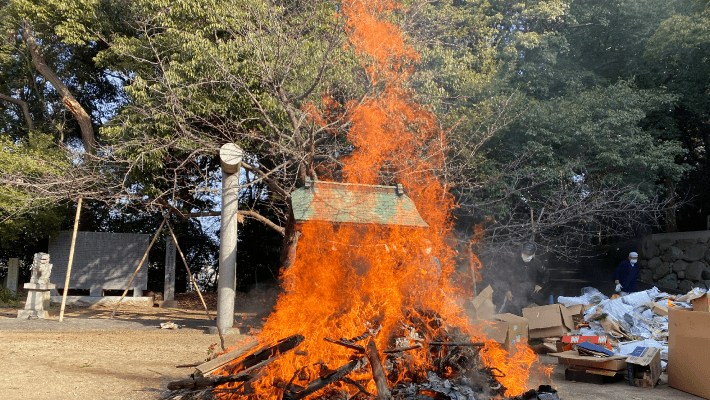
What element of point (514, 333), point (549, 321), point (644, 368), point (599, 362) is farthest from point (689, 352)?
point (549, 321)

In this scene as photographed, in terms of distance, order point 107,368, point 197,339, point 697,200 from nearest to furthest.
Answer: point 107,368 < point 197,339 < point 697,200

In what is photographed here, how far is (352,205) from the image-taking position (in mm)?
7969

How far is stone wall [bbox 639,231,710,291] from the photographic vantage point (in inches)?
577

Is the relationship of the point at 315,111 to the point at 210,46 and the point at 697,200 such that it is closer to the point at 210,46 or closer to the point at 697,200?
the point at 210,46

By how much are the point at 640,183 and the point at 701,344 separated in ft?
28.8

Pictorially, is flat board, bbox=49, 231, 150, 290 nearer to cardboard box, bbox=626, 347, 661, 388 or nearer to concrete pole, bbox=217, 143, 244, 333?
concrete pole, bbox=217, 143, 244, 333

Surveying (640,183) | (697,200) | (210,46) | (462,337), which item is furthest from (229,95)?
(697,200)

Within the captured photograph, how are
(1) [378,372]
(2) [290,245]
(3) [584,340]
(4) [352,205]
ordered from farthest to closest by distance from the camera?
(2) [290,245], (4) [352,205], (3) [584,340], (1) [378,372]

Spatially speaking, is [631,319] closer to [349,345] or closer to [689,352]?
[689,352]

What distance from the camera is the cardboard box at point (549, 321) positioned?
8.77 meters

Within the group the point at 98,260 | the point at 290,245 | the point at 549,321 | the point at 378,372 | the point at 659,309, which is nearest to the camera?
the point at 378,372

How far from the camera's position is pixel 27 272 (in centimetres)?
1736

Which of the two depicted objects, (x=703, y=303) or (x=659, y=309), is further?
(x=659, y=309)

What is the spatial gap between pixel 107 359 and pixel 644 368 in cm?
765
